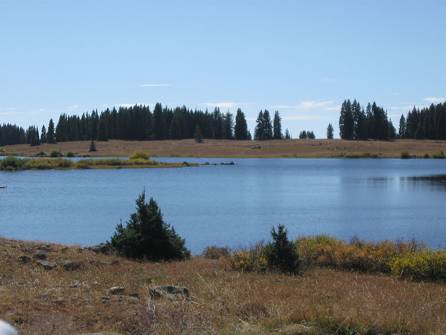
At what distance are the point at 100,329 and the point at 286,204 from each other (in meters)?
34.6

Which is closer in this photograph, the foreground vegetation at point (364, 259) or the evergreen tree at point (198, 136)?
the foreground vegetation at point (364, 259)

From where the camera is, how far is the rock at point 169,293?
362 inches

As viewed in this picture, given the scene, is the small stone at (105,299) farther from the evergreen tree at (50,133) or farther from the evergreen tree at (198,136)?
the evergreen tree at (50,133)

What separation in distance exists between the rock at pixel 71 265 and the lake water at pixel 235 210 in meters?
8.96

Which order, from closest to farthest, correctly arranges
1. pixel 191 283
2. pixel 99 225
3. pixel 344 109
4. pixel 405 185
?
pixel 191 283
pixel 99 225
pixel 405 185
pixel 344 109

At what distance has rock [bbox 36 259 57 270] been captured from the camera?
42.2 feet

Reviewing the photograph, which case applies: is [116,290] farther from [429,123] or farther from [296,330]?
[429,123]

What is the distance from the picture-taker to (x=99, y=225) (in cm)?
3016

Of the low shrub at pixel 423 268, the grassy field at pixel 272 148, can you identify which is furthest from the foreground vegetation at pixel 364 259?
the grassy field at pixel 272 148

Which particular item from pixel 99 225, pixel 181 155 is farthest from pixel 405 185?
pixel 181 155

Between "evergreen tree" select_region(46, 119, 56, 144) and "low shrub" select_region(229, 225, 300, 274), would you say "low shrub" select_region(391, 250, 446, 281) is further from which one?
"evergreen tree" select_region(46, 119, 56, 144)

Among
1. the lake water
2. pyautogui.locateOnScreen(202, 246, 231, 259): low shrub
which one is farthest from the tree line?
pyautogui.locateOnScreen(202, 246, 231, 259): low shrub

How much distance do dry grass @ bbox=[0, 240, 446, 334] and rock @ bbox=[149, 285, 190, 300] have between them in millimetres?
170

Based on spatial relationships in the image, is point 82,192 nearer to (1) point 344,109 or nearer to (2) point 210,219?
(2) point 210,219
